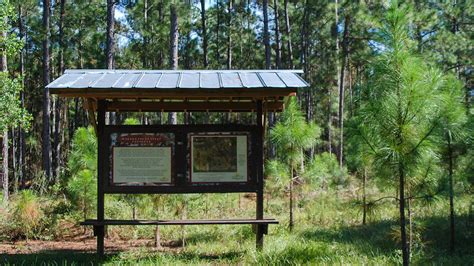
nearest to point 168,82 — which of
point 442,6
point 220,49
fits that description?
point 442,6

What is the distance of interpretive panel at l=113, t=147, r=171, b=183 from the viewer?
290 inches

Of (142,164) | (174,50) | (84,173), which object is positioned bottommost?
(84,173)

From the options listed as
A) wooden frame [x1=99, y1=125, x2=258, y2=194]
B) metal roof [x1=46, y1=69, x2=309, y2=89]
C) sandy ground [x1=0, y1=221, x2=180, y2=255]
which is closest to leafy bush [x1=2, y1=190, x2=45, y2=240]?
sandy ground [x1=0, y1=221, x2=180, y2=255]

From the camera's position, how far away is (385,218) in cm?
1230

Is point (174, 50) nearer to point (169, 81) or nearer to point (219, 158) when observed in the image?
point (169, 81)

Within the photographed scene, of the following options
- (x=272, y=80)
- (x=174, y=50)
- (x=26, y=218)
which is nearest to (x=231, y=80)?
(x=272, y=80)

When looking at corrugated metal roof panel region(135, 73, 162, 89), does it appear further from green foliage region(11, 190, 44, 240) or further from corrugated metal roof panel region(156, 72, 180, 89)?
green foliage region(11, 190, 44, 240)

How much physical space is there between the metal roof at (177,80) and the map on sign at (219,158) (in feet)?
3.21

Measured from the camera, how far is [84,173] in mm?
9453

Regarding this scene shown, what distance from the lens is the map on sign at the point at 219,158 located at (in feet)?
24.5

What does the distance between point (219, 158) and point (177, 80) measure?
4.72 ft

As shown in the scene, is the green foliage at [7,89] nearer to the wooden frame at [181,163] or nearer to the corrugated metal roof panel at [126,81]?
the wooden frame at [181,163]

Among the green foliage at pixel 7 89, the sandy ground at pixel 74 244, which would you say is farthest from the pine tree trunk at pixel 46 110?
the sandy ground at pixel 74 244

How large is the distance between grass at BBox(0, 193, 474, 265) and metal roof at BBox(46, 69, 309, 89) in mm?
2255
